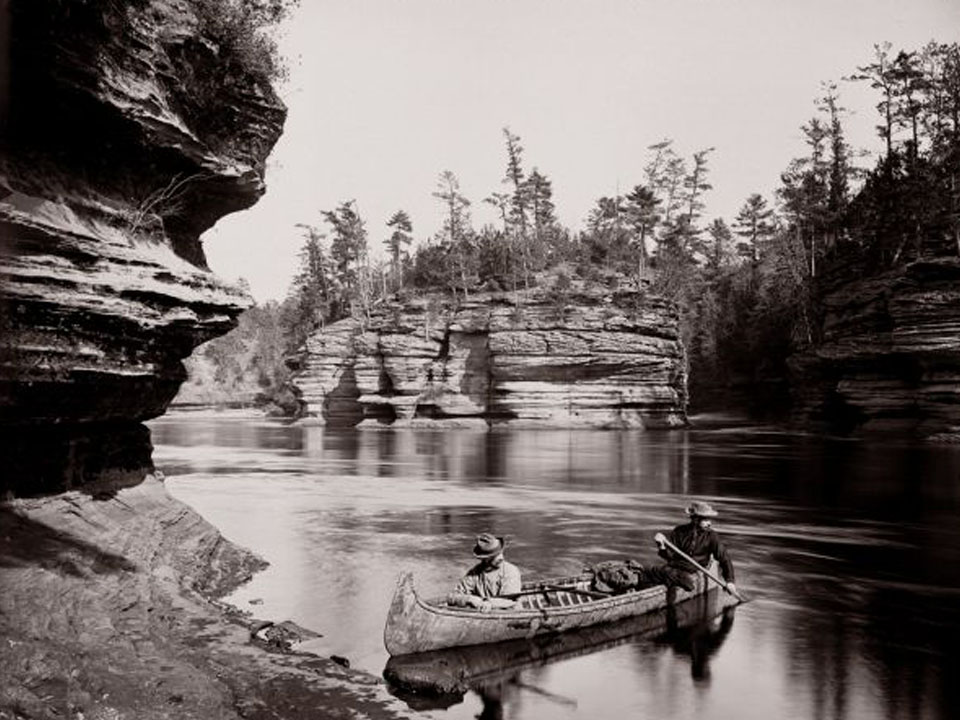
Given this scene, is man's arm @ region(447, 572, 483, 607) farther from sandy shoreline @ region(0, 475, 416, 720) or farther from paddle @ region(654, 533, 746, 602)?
paddle @ region(654, 533, 746, 602)

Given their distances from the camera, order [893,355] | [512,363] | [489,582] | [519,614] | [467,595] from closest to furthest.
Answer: [519,614] < [467,595] < [489,582] < [893,355] < [512,363]

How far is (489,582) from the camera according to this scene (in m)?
12.8

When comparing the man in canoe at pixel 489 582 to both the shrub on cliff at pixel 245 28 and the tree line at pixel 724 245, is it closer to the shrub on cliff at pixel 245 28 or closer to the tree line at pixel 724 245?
the shrub on cliff at pixel 245 28

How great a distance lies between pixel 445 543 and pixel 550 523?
176 inches

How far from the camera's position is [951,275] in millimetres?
48969

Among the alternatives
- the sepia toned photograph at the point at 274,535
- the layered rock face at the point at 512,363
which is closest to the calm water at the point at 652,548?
the sepia toned photograph at the point at 274,535

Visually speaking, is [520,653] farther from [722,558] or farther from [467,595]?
[722,558]

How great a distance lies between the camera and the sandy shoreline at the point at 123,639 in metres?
8.30

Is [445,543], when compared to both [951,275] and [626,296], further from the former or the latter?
[626,296]

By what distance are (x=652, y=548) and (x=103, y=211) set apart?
15.4 metres

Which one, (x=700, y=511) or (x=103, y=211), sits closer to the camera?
(x=103, y=211)

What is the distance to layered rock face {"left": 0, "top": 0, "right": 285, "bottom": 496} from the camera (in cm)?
1129

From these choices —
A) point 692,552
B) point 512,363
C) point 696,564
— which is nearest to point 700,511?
point 692,552

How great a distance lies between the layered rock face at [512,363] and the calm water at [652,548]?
65.8ft
